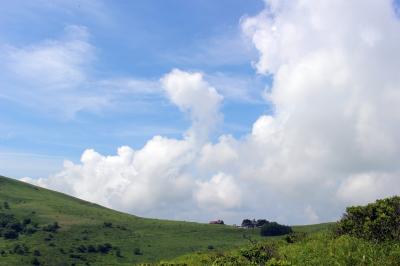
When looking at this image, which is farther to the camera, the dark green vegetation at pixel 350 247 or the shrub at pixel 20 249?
the shrub at pixel 20 249

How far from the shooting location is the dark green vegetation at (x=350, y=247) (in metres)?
28.1

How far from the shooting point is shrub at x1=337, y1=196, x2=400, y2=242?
33.2 metres

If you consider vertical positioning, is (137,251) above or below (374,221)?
below

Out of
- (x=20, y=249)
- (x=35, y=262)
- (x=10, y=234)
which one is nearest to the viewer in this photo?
(x=35, y=262)

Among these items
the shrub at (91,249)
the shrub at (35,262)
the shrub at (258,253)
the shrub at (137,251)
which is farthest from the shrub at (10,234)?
the shrub at (258,253)

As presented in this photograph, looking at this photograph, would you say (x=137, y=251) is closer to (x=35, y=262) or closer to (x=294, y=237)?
(x=35, y=262)

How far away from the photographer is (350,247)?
31062 mm

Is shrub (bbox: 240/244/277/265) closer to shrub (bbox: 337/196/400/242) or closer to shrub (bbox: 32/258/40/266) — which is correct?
shrub (bbox: 337/196/400/242)

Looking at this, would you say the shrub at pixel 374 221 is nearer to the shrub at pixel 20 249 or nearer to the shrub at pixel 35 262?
the shrub at pixel 35 262

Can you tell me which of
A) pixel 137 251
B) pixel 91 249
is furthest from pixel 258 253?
pixel 91 249

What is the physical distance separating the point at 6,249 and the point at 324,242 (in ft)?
520

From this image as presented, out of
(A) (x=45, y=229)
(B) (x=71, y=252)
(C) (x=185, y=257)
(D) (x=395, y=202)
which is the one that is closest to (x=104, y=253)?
(B) (x=71, y=252)

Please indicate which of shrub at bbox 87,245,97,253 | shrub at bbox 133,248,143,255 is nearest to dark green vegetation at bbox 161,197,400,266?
shrub at bbox 133,248,143,255

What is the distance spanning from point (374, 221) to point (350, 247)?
4.02 metres
